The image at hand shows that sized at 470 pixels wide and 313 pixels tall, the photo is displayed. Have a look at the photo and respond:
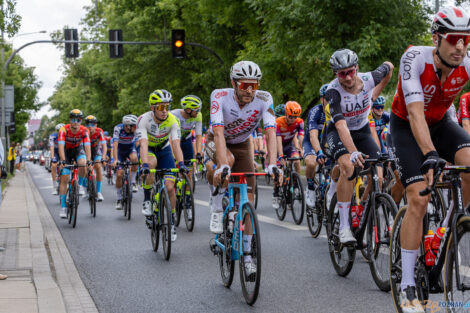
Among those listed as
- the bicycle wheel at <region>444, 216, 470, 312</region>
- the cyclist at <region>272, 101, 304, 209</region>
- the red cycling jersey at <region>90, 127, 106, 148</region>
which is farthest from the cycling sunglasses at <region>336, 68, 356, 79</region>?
the red cycling jersey at <region>90, 127, 106, 148</region>

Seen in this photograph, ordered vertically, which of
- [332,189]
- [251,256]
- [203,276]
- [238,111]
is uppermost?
[238,111]

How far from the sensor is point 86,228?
11.8 m

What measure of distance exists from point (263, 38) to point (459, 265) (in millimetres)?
23074

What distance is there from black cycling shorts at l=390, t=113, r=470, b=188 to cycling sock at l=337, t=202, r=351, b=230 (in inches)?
63.3

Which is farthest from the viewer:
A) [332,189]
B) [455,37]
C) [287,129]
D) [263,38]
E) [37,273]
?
[263,38]

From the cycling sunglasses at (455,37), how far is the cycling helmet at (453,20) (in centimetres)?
3

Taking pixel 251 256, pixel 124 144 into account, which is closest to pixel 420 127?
pixel 251 256

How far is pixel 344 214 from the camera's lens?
21.2ft

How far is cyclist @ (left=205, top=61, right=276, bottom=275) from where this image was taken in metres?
6.29

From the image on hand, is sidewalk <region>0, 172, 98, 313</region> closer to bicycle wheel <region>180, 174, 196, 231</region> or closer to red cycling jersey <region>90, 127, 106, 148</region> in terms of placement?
bicycle wheel <region>180, 174, 196, 231</region>

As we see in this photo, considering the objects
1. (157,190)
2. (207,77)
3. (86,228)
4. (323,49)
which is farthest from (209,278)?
(207,77)

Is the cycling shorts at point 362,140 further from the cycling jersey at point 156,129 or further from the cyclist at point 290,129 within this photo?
the cyclist at point 290,129

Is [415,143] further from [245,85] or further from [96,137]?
[96,137]

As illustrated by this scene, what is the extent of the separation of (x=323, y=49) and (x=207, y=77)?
1331 centimetres
